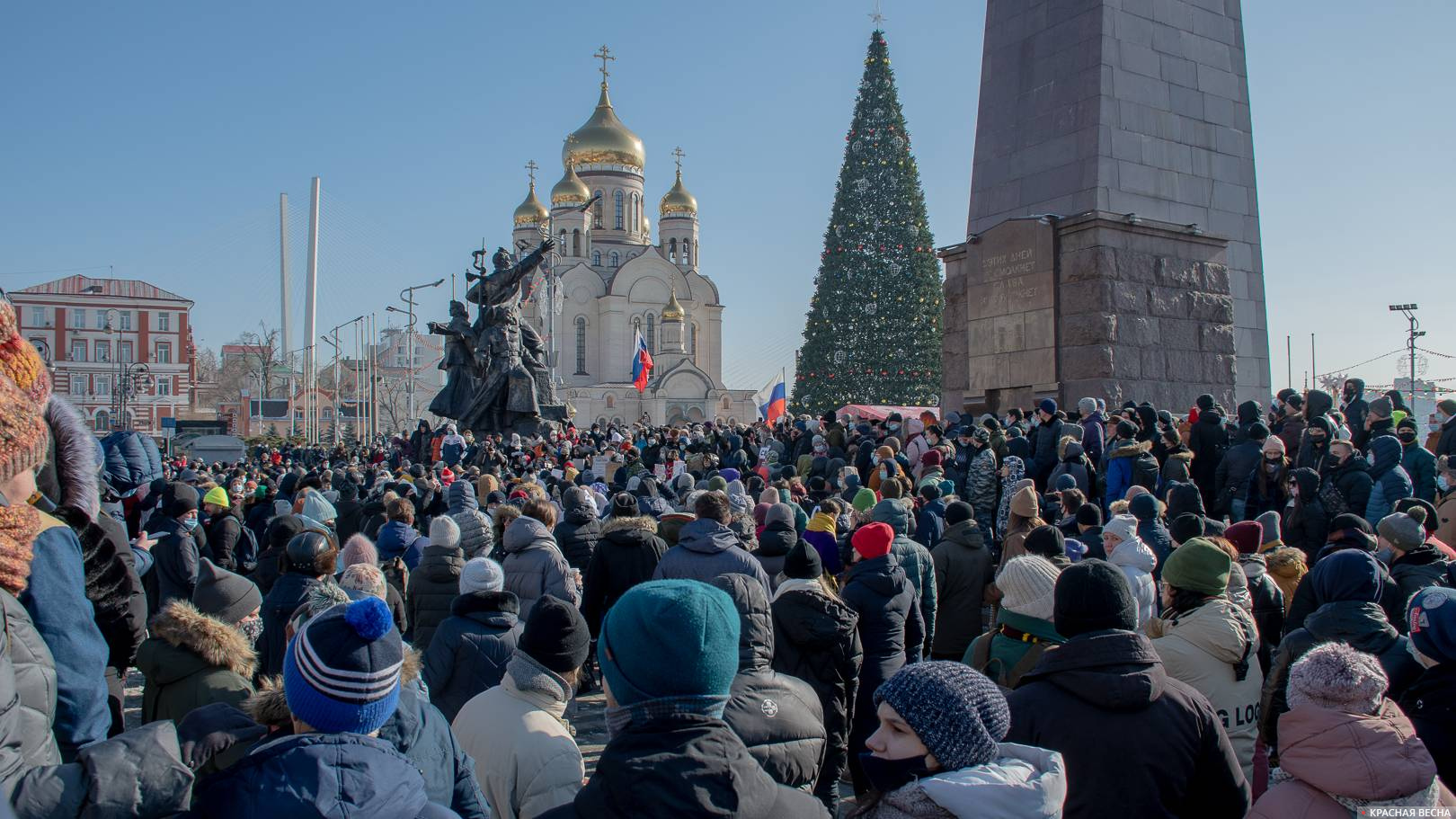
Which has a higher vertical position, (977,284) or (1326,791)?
(977,284)

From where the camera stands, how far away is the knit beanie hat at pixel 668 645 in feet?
7.29

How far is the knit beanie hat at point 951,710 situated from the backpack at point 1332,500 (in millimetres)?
6236

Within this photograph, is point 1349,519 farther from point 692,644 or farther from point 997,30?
point 997,30

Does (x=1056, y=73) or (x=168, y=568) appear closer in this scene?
(x=168, y=568)

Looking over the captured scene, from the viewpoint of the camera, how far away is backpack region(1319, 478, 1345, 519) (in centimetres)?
738

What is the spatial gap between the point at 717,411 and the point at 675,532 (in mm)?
65633

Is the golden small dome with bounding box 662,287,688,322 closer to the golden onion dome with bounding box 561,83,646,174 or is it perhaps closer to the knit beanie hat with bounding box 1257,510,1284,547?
the golden onion dome with bounding box 561,83,646,174

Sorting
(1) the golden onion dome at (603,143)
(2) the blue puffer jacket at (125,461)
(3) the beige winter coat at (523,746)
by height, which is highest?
(1) the golden onion dome at (603,143)

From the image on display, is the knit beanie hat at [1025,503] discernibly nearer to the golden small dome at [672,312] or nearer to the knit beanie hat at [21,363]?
the knit beanie hat at [21,363]

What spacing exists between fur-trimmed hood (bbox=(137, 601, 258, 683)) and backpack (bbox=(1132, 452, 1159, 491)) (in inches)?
285

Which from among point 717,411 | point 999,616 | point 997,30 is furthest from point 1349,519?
point 717,411

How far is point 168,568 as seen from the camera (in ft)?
22.1

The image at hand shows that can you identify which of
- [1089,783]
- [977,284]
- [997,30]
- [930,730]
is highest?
[997,30]

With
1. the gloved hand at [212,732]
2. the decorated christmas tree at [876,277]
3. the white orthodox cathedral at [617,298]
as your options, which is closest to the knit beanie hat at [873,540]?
the gloved hand at [212,732]
